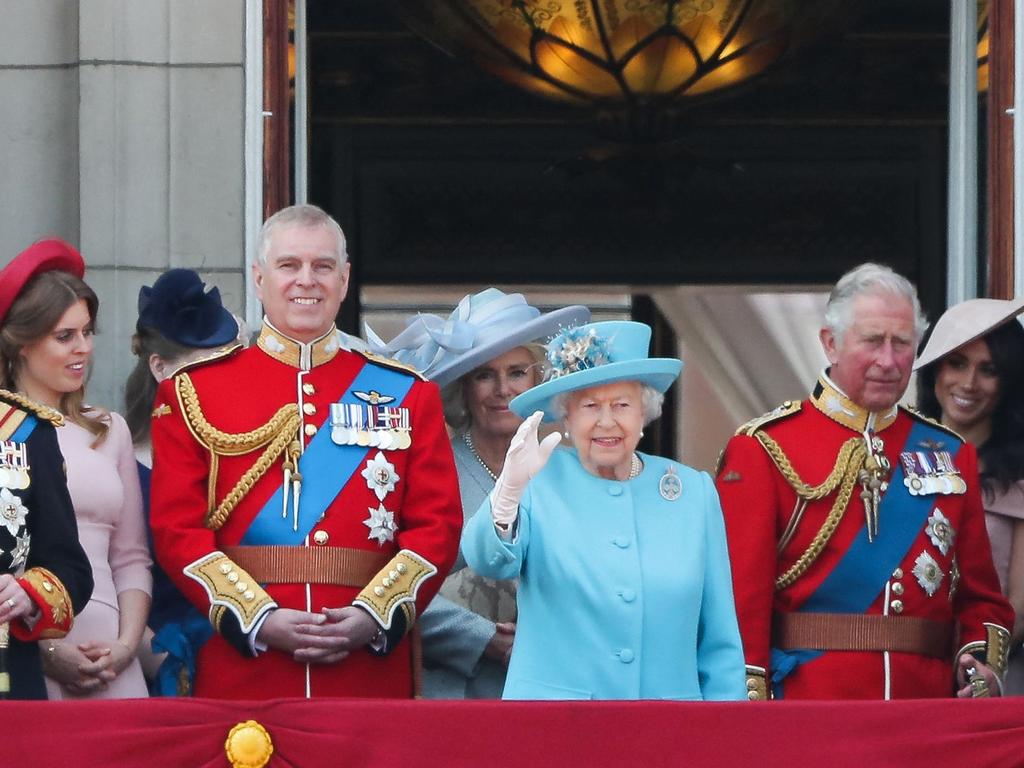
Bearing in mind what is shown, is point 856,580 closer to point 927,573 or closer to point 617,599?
point 927,573

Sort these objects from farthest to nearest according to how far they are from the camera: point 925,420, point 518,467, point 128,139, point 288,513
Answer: point 128,139 < point 925,420 < point 288,513 < point 518,467

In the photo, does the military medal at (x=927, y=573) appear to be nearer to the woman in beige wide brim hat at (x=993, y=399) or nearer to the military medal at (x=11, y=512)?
the woman in beige wide brim hat at (x=993, y=399)

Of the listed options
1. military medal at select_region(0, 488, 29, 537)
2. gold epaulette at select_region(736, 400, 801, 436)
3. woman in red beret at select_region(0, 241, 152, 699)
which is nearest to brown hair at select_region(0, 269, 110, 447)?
woman in red beret at select_region(0, 241, 152, 699)

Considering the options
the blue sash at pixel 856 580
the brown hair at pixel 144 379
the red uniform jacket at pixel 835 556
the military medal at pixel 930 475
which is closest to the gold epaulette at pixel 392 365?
the brown hair at pixel 144 379

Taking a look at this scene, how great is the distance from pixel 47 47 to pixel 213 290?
1207 mm

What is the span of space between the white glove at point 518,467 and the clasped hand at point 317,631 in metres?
0.50

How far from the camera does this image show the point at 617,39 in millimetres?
8164

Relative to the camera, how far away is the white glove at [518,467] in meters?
4.55

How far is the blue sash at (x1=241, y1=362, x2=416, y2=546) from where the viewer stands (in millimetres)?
5125

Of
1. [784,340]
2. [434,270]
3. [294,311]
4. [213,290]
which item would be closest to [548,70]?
[434,270]

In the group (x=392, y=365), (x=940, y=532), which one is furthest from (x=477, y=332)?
(x=940, y=532)

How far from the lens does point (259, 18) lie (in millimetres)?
6633

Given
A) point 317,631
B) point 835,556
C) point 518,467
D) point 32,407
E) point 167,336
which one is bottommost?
point 317,631

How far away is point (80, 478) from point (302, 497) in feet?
1.54
